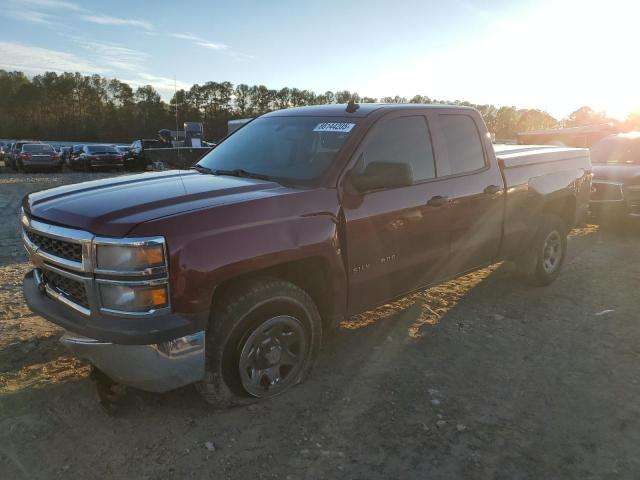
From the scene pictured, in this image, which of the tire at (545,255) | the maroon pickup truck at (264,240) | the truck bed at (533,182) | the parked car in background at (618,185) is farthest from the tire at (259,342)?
the parked car in background at (618,185)

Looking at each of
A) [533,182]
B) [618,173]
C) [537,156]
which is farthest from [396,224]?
[618,173]

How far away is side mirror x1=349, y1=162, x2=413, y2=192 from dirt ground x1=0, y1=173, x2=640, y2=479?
4.61ft

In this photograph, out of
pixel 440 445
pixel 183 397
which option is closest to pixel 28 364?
pixel 183 397

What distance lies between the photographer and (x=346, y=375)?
365 centimetres

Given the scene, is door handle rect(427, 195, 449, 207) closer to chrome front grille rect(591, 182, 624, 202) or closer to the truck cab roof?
the truck cab roof

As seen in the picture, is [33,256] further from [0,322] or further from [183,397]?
[0,322]

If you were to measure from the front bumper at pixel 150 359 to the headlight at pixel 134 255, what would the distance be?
1.38 ft

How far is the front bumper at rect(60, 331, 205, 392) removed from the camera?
103 inches

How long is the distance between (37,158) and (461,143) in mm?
26435

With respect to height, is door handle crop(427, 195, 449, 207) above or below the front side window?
above

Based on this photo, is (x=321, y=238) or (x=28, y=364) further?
(x=28, y=364)

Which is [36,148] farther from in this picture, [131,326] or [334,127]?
[131,326]

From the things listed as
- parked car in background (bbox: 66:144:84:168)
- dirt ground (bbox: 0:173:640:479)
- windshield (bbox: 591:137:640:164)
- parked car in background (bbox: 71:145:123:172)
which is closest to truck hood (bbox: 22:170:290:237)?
dirt ground (bbox: 0:173:640:479)

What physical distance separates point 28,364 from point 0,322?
100cm
